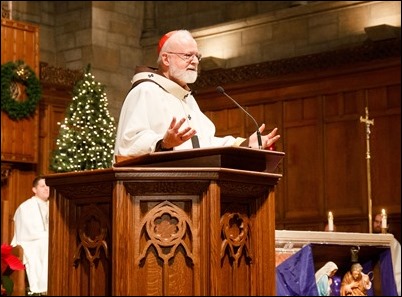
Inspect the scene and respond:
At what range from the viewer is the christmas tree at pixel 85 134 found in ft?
42.7

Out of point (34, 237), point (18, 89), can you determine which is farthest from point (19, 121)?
point (34, 237)

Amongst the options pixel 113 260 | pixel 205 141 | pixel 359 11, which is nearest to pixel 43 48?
pixel 359 11

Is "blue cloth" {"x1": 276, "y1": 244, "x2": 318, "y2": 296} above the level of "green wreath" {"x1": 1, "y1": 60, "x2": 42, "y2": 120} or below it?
below

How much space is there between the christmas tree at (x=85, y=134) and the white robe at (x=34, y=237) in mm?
1417

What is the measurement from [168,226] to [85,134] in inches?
369

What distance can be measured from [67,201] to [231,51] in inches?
432

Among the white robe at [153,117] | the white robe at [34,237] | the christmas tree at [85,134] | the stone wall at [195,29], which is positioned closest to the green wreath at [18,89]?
the christmas tree at [85,134]

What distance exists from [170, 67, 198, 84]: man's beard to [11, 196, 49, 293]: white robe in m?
7.04

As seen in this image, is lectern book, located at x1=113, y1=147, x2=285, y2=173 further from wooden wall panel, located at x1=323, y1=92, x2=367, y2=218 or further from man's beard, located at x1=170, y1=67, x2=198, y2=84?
wooden wall panel, located at x1=323, y1=92, x2=367, y2=218

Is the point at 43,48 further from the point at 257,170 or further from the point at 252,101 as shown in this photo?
the point at 257,170

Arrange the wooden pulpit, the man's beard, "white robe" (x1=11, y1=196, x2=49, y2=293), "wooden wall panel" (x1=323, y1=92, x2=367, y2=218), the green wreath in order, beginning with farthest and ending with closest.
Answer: the green wreath → "wooden wall panel" (x1=323, y1=92, x2=367, y2=218) → "white robe" (x1=11, y1=196, x2=49, y2=293) → the man's beard → the wooden pulpit

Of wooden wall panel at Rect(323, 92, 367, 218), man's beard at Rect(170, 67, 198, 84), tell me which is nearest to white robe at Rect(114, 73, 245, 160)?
man's beard at Rect(170, 67, 198, 84)

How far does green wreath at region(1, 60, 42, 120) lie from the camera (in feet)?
45.4

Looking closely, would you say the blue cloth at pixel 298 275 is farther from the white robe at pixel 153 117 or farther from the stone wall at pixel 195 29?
the stone wall at pixel 195 29
